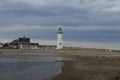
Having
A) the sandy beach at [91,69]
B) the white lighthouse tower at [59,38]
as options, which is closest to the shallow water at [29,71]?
the sandy beach at [91,69]

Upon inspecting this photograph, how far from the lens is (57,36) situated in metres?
121

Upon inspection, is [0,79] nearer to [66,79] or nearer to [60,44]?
[66,79]

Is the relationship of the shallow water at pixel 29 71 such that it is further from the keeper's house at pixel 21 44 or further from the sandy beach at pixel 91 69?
the keeper's house at pixel 21 44

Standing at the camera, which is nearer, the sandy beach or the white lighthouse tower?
the sandy beach

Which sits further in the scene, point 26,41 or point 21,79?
point 26,41

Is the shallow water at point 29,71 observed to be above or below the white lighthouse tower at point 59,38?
below

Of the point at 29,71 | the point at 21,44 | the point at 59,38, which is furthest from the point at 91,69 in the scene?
the point at 21,44

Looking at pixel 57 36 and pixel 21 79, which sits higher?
pixel 57 36

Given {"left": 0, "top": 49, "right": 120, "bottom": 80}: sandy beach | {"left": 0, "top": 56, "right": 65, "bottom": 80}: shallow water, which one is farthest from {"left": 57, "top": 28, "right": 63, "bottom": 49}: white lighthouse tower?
{"left": 0, "top": 56, "right": 65, "bottom": 80}: shallow water

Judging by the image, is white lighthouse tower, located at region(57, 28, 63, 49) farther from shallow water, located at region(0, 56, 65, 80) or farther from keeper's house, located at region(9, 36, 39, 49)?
shallow water, located at region(0, 56, 65, 80)

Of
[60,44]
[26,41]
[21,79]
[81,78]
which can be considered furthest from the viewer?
[26,41]

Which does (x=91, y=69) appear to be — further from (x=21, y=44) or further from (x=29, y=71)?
(x=21, y=44)

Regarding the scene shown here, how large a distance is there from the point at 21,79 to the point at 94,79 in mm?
6716

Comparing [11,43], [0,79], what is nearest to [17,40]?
[11,43]
